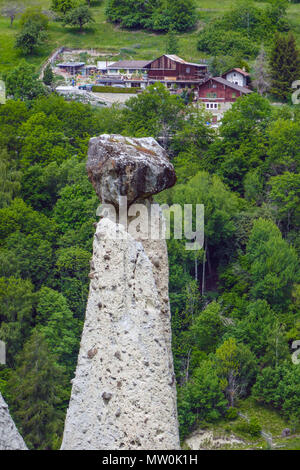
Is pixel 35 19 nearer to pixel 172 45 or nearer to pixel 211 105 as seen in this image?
pixel 172 45

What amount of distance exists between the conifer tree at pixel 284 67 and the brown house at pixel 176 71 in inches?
236

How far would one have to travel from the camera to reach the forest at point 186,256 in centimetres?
3631

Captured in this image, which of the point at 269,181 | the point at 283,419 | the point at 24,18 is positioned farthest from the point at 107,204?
the point at 24,18

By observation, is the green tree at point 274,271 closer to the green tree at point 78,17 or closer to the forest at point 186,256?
the forest at point 186,256

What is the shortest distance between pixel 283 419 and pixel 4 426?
30827 mm

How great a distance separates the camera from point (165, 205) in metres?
44.0

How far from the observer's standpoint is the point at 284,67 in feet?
224

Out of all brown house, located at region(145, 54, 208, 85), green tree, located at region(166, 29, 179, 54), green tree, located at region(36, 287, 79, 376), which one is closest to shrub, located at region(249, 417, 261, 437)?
green tree, located at region(36, 287, 79, 376)

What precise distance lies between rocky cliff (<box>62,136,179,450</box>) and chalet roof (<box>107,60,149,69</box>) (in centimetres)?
6472

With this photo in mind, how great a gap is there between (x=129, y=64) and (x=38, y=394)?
151 ft

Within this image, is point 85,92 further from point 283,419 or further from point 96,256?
point 96,256

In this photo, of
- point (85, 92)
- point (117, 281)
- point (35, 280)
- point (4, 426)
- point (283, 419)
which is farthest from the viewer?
point (85, 92)

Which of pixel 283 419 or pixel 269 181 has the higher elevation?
pixel 269 181

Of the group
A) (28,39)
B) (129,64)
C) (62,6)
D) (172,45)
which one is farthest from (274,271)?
(62,6)
